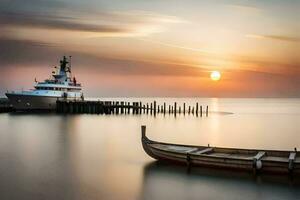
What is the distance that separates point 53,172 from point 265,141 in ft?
76.2

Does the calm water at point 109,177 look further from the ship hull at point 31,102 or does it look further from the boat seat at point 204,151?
the ship hull at point 31,102

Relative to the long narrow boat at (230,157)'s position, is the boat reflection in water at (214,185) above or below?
below

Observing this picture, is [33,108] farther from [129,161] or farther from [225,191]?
[225,191]

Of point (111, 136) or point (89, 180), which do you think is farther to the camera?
point (111, 136)

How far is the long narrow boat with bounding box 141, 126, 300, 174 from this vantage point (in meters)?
18.1

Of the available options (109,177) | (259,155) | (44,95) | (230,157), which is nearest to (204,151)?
(230,157)

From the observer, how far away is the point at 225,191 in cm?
1680

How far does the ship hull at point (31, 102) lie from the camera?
70188 mm

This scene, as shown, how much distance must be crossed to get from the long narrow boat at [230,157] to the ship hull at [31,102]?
51534mm

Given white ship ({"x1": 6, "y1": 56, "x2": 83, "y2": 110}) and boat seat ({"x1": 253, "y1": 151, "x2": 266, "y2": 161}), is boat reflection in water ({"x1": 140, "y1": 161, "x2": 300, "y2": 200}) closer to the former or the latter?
boat seat ({"x1": 253, "y1": 151, "x2": 266, "y2": 161})

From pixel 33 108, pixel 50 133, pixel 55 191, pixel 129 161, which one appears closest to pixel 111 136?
pixel 50 133

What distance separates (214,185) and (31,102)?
192 ft

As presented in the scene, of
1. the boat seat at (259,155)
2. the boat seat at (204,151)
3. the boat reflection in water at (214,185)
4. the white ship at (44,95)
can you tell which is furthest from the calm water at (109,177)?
the white ship at (44,95)

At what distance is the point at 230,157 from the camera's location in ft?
62.6
